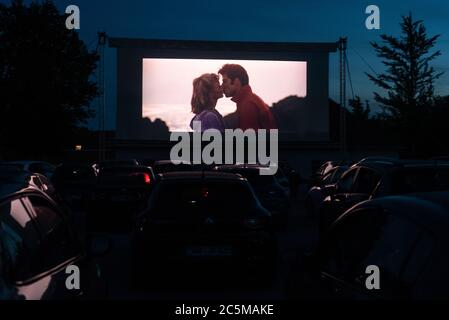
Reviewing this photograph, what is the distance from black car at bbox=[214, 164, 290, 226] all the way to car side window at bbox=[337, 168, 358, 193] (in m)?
5.39

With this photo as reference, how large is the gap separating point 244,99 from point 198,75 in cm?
278

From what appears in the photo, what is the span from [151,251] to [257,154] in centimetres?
3362

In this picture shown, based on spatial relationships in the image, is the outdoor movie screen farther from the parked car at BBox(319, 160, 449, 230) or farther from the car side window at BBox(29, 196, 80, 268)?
the car side window at BBox(29, 196, 80, 268)

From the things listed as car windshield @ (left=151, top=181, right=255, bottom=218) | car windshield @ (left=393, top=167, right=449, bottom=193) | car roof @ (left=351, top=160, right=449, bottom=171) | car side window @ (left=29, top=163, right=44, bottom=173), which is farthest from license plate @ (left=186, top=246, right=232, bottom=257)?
car side window @ (left=29, top=163, right=44, bottom=173)

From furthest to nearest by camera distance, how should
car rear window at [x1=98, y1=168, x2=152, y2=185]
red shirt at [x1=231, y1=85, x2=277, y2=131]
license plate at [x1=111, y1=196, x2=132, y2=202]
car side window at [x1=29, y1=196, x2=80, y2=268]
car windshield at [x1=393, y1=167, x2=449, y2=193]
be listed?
red shirt at [x1=231, y1=85, x2=277, y2=131] < car rear window at [x1=98, y1=168, x2=152, y2=185] < license plate at [x1=111, y1=196, x2=132, y2=202] < car windshield at [x1=393, y1=167, x2=449, y2=193] < car side window at [x1=29, y1=196, x2=80, y2=268]

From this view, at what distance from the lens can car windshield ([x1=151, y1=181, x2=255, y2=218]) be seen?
9.11 meters

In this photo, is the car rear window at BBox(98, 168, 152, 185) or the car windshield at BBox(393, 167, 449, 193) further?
the car rear window at BBox(98, 168, 152, 185)

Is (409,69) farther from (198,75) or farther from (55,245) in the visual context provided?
(55,245)

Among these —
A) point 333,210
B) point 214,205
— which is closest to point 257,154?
point 333,210

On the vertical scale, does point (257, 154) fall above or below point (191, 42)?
below

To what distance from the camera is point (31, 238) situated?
402 cm

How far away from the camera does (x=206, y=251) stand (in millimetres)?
8945
